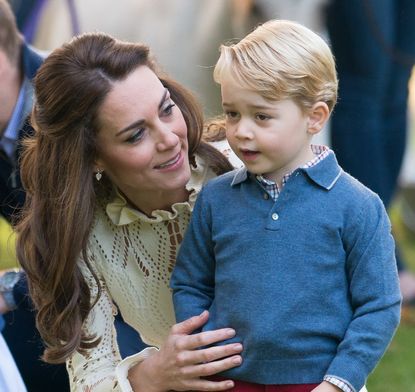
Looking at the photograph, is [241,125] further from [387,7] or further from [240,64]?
[387,7]

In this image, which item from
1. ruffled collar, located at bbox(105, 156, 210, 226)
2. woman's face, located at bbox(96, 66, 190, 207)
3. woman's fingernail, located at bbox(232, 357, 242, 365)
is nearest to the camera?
woman's fingernail, located at bbox(232, 357, 242, 365)

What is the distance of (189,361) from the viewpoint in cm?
258

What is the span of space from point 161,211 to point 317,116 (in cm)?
59

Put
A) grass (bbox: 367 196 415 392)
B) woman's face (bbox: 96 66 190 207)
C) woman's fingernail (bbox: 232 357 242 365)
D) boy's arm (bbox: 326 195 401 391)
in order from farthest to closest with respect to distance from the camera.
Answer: grass (bbox: 367 196 415 392), woman's face (bbox: 96 66 190 207), woman's fingernail (bbox: 232 357 242 365), boy's arm (bbox: 326 195 401 391)

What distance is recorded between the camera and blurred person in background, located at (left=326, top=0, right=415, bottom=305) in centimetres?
472

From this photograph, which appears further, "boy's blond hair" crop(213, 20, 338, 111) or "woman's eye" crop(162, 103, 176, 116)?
"woman's eye" crop(162, 103, 176, 116)

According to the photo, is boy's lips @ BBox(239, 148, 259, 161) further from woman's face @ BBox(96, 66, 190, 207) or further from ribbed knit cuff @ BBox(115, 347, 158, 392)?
ribbed knit cuff @ BBox(115, 347, 158, 392)

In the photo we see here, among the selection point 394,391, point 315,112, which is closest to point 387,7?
point 394,391

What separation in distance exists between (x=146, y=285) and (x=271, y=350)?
2.24ft

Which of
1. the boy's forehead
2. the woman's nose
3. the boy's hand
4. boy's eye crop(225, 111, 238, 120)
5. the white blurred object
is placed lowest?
the boy's hand

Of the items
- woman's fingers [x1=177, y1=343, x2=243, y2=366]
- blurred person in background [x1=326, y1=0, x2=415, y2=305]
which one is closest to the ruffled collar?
woman's fingers [x1=177, y1=343, x2=243, y2=366]

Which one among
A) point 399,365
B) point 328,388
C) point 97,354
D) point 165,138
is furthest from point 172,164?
point 399,365

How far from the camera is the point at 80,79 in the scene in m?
2.75

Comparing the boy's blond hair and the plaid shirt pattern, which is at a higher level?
the boy's blond hair
